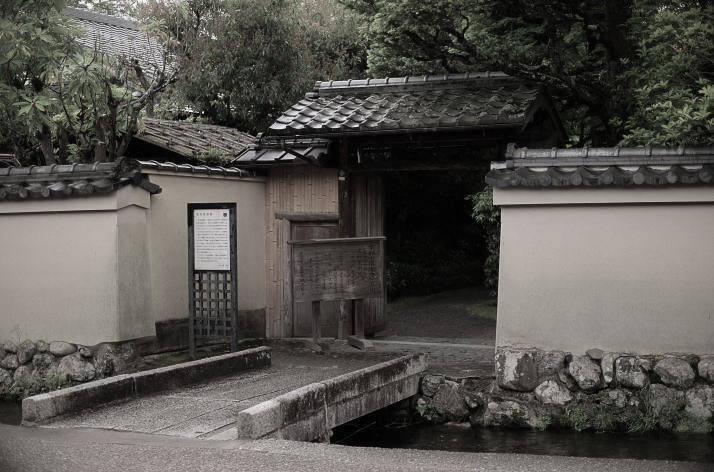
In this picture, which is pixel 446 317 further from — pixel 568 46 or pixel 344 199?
pixel 568 46

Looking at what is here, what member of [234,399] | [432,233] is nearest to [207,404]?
[234,399]

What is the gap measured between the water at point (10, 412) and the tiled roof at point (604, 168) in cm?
663

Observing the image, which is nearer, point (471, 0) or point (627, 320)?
Result: point (627, 320)

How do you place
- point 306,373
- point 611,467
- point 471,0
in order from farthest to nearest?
point 471,0, point 306,373, point 611,467

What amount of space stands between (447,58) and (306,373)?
6422 mm

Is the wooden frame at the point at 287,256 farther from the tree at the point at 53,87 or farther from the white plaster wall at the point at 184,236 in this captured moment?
the tree at the point at 53,87

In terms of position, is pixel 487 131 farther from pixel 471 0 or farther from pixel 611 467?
pixel 611 467

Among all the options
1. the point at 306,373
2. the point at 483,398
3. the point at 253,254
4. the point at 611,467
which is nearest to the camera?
the point at 611,467

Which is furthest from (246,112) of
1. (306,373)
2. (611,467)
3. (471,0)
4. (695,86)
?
(611,467)

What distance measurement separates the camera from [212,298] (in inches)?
485

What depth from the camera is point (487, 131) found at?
12375mm

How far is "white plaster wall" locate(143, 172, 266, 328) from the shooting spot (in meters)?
12.4

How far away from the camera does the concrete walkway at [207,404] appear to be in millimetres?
8133

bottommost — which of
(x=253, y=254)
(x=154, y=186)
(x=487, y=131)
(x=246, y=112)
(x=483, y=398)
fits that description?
(x=483, y=398)
